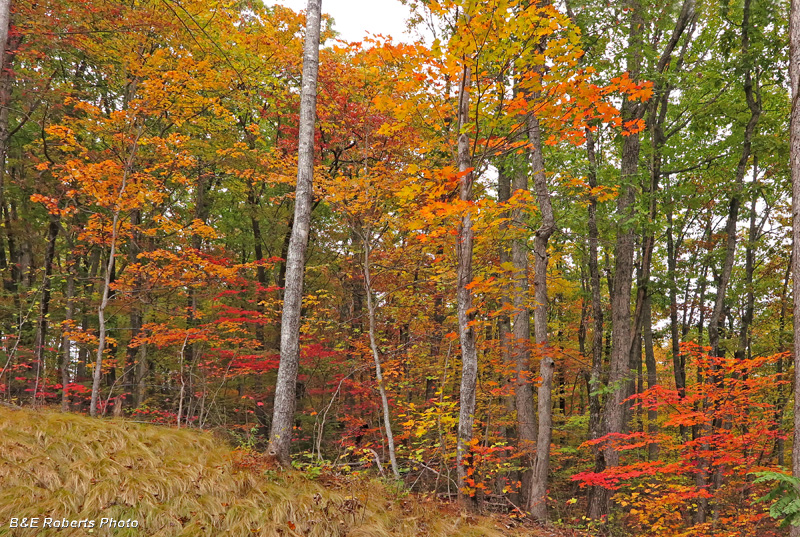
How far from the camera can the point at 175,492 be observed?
13.9 feet

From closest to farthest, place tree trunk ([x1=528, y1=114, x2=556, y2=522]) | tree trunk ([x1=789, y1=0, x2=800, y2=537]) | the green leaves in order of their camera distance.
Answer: the green leaves, tree trunk ([x1=789, y1=0, x2=800, y2=537]), tree trunk ([x1=528, y1=114, x2=556, y2=522])

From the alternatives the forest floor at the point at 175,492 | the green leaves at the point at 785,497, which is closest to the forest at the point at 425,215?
the green leaves at the point at 785,497

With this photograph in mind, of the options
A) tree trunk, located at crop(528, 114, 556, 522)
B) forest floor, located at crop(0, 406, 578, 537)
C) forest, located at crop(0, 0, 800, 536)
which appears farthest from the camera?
tree trunk, located at crop(528, 114, 556, 522)

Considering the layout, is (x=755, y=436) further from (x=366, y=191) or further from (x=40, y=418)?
(x=40, y=418)

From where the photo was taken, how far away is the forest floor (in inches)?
147

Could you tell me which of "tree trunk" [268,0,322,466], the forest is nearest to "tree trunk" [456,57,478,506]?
the forest

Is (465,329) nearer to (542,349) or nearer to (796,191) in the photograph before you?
(542,349)

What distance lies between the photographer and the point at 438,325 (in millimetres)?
12156

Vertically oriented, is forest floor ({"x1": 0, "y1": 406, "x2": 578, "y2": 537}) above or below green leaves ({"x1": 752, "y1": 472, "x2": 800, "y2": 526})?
below

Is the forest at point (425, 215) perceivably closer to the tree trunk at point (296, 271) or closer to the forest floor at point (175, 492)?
the tree trunk at point (296, 271)

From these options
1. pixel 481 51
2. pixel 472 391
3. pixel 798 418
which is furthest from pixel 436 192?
pixel 798 418

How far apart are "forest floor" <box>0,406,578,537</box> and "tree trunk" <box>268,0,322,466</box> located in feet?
→ 1.64

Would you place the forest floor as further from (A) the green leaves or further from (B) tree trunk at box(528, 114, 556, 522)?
(A) the green leaves

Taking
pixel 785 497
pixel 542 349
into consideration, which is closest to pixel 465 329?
pixel 542 349
